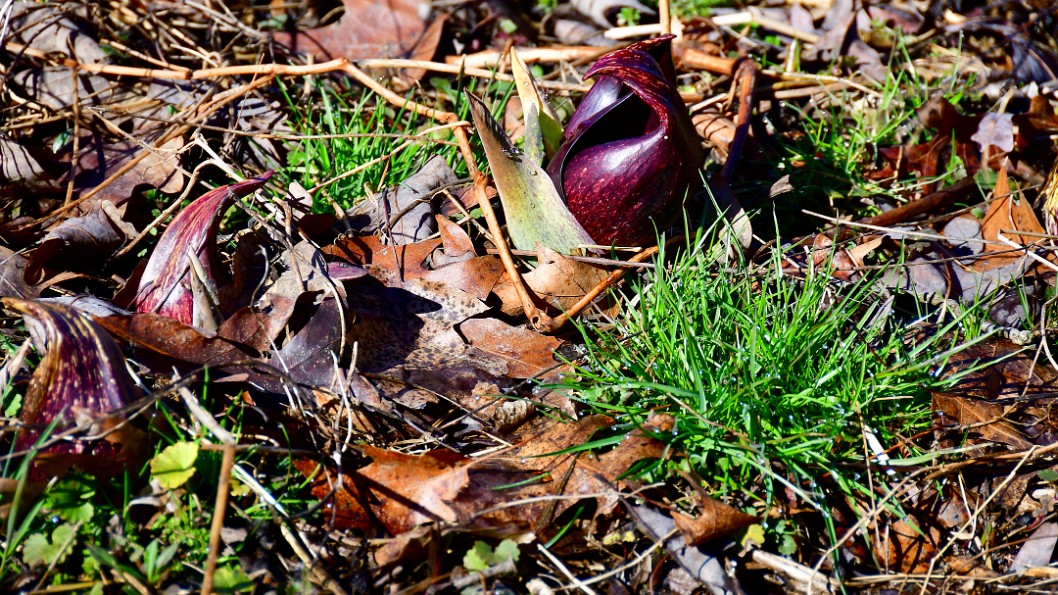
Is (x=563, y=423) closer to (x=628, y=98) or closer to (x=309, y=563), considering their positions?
(x=309, y=563)

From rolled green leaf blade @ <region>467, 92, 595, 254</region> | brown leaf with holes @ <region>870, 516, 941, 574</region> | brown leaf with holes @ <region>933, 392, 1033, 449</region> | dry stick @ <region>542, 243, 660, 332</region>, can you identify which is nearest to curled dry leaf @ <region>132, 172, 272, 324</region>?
rolled green leaf blade @ <region>467, 92, 595, 254</region>

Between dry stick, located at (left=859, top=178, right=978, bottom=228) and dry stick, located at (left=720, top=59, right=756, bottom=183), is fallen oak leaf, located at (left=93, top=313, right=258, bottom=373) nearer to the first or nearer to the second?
dry stick, located at (left=720, top=59, right=756, bottom=183)

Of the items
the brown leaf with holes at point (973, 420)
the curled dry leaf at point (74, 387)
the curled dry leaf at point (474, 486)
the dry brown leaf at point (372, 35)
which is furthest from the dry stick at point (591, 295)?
the dry brown leaf at point (372, 35)

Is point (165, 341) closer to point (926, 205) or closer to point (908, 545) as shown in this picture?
point (908, 545)

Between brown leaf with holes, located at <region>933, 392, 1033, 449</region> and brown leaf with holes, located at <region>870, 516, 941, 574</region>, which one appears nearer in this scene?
brown leaf with holes, located at <region>870, 516, 941, 574</region>

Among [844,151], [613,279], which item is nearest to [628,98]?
[613,279]

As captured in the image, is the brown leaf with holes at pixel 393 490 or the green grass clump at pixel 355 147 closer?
the brown leaf with holes at pixel 393 490

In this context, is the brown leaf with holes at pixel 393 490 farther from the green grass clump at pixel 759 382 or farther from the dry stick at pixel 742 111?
the dry stick at pixel 742 111
